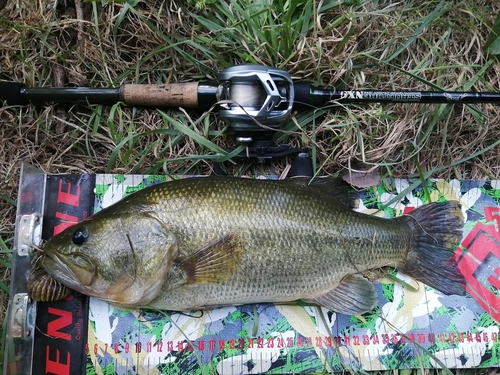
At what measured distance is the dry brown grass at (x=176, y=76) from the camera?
113 inches

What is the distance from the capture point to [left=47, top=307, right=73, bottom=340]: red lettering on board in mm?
2600

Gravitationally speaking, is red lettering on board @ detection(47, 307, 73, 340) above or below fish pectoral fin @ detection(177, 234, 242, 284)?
below

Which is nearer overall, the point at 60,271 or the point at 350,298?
the point at 60,271

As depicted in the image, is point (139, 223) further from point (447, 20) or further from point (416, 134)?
point (447, 20)

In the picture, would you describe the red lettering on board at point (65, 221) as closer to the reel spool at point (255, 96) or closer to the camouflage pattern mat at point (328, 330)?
the camouflage pattern mat at point (328, 330)

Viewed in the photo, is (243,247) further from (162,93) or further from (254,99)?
(162,93)

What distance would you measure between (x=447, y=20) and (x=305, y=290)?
2181 millimetres

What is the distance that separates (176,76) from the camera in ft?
9.80

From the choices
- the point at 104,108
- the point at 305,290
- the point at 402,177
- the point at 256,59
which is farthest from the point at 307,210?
the point at 104,108

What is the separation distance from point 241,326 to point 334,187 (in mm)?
1059

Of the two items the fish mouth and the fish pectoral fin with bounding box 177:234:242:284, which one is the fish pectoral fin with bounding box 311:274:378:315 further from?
the fish mouth

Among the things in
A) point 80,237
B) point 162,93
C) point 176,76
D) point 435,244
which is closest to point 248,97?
point 162,93

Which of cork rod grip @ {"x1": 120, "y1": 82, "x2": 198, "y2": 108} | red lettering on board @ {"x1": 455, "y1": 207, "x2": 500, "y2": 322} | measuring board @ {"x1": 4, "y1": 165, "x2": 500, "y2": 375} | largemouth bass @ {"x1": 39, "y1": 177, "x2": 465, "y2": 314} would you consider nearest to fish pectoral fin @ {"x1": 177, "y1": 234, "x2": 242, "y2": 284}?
largemouth bass @ {"x1": 39, "y1": 177, "x2": 465, "y2": 314}

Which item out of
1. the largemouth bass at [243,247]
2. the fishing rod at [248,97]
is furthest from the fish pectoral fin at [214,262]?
the fishing rod at [248,97]
